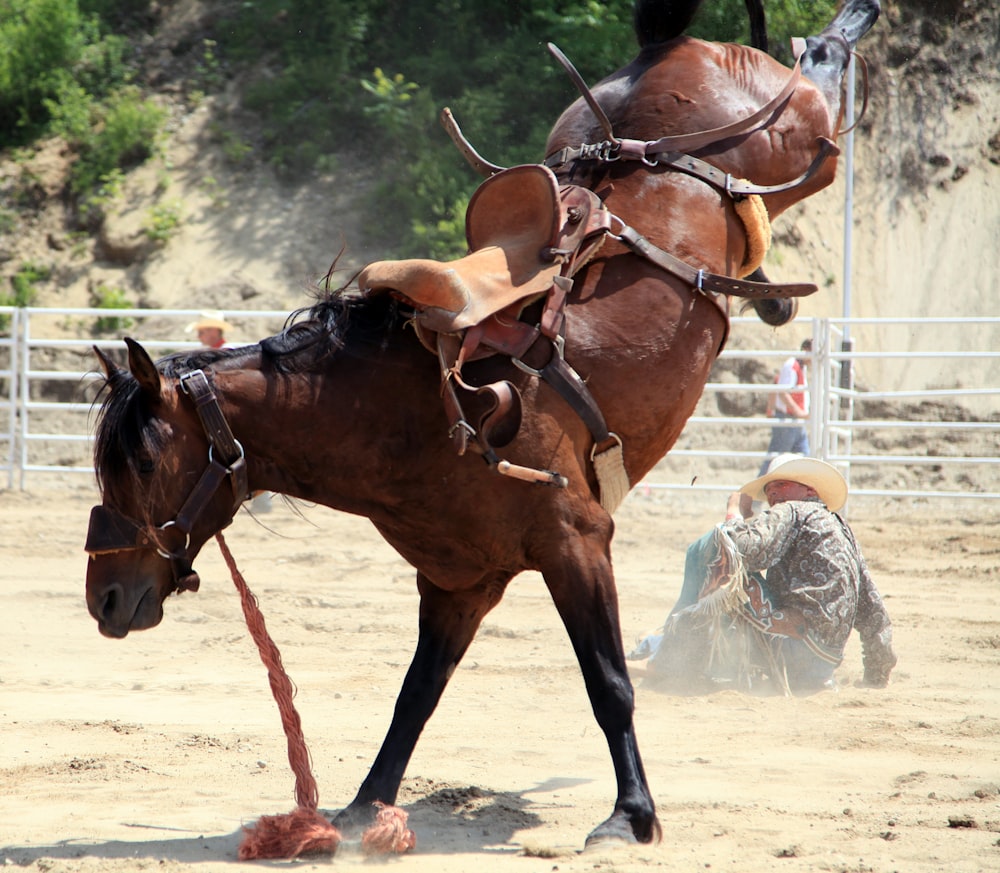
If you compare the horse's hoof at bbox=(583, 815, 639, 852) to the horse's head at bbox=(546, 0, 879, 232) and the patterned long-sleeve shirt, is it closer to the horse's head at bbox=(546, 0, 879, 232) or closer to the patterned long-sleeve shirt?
the horse's head at bbox=(546, 0, 879, 232)

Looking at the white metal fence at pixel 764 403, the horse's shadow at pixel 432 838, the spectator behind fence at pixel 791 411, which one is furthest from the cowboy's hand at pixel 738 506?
the white metal fence at pixel 764 403

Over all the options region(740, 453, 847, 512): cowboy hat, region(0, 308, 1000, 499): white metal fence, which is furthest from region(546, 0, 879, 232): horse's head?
region(0, 308, 1000, 499): white metal fence

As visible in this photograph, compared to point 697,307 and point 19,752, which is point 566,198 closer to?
point 697,307

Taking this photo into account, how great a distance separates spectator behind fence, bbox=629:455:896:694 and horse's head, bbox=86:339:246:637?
2.65 meters

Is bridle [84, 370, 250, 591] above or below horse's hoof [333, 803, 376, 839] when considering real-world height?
→ above

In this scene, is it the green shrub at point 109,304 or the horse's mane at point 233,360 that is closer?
the horse's mane at point 233,360

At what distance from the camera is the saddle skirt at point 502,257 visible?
3.08m

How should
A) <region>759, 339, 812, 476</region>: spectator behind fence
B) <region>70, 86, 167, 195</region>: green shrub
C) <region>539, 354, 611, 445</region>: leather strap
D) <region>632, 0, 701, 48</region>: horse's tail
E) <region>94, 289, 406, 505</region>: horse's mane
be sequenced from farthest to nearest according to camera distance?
<region>70, 86, 167, 195</region>: green shrub < <region>759, 339, 812, 476</region>: spectator behind fence < <region>632, 0, 701, 48</region>: horse's tail < <region>539, 354, 611, 445</region>: leather strap < <region>94, 289, 406, 505</region>: horse's mane

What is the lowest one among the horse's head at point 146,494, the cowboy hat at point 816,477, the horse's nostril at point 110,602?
the cowboy hat at point 816,477

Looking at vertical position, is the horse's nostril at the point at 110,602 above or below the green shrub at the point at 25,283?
above

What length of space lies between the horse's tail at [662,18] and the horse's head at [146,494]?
6.70 feet

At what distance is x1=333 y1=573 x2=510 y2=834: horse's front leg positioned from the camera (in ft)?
10.9

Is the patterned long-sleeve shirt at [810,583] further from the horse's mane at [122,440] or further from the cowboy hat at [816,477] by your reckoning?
the horse's mane at [122,440]

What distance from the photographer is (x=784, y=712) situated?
187 inches
